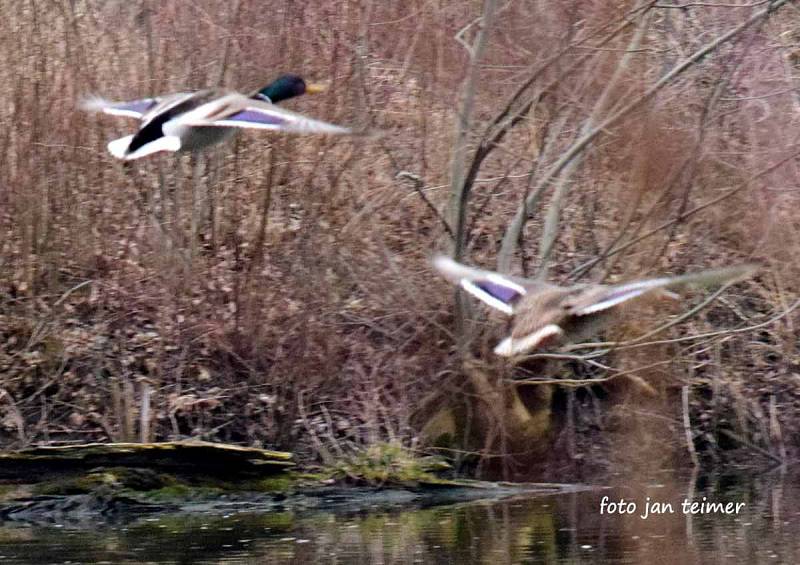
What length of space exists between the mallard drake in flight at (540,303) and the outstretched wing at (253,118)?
1321mm

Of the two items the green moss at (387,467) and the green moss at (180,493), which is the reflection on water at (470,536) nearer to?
the green moss at (180,493)

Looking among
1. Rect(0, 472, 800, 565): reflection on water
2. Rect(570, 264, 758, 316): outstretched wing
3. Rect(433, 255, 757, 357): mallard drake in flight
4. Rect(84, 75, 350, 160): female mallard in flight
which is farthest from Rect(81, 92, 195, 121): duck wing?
Rect(0, 472, 800, 565): reflection on water

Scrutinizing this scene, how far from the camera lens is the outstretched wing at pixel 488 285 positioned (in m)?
8.00

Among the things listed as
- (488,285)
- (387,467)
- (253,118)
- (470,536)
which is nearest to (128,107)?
(253,118)

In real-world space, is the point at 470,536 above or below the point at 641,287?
below

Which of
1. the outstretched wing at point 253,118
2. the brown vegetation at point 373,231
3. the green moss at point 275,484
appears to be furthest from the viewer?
the brown vegetation at point 373,231

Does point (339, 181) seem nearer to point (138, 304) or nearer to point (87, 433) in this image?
point (138, 304)

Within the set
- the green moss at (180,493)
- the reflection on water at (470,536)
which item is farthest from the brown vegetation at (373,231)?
the reflection on water at (470,536)

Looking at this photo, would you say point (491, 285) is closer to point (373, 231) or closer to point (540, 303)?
point (540, 303)

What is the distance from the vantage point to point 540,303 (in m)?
8.12

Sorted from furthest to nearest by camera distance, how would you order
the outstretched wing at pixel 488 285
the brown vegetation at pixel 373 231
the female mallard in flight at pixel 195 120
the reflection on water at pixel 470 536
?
the brown vegetation at pixel 373 231, the reflection on water at pixel 470 536, the outstretched wing at pixel 488 285, the female mallard in flight at pixel 195 120

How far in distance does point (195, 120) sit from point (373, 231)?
4.61 meters

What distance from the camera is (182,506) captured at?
10844 millimetres

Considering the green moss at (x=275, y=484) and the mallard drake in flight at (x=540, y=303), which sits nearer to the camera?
the mallard drake in flight at (x=540, y=303)
